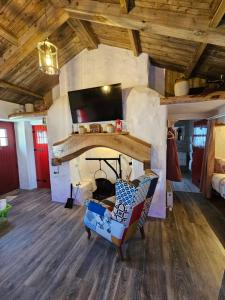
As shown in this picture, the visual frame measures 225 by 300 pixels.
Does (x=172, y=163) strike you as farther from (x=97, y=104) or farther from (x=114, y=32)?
(x=114, y=32)

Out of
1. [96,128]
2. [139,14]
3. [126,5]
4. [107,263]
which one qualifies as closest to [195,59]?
[139,14]

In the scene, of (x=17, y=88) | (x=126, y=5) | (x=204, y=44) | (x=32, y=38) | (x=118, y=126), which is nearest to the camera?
(x=126, y=5)

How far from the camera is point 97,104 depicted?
333 centimetres

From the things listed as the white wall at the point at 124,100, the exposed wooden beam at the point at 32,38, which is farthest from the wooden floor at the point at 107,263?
the exposed wooden beam at the point at 32,38

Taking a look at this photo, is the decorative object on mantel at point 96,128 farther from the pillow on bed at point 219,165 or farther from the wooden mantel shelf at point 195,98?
the pillow on bed at point 219,165

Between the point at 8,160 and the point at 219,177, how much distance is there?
5.35 m

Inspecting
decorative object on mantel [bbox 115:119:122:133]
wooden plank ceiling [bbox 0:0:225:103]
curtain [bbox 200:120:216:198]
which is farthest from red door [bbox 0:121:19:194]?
curtain [bbox 200:120:216:198]

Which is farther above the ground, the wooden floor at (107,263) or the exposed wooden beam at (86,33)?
the exposed wooden beam at (86,33)

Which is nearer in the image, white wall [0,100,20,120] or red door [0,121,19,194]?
white wall [0,100,20,120]

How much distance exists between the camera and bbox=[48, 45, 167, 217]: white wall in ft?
9.82

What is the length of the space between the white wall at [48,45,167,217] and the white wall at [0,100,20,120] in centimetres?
125

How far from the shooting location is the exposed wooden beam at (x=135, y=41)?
8.04 feet

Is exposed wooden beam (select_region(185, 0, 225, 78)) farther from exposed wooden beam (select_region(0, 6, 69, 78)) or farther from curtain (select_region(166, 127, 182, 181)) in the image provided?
exposed wooden beam (select_region(0, 6, 69, 78))

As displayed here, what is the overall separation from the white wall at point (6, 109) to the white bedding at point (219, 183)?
5122 mm
